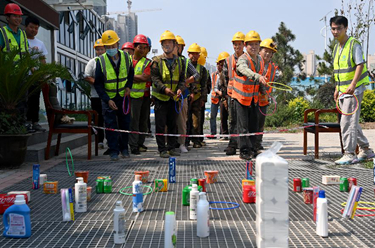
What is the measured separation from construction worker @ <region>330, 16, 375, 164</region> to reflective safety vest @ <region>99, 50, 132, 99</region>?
3.67 meters

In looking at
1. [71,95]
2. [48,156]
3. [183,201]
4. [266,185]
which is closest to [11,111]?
[48,156]

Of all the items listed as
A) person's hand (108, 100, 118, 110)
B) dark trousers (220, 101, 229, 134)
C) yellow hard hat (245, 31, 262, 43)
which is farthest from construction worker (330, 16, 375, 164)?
dark trousers (220, 101, 229, 134)

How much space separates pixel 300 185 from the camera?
16.6ft

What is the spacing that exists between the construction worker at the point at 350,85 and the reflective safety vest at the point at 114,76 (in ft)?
12.0

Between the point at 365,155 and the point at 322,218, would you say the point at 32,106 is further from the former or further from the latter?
the point at 322,218

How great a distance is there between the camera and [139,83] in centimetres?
878

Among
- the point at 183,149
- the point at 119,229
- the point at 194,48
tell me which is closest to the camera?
the point at 119,229

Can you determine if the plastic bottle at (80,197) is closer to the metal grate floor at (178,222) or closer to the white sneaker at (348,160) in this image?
the metal grate floor at (178,222)

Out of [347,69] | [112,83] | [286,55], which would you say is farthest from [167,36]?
[286,55]

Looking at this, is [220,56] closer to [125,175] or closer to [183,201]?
[125,175]

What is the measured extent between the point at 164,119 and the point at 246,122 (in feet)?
5.28

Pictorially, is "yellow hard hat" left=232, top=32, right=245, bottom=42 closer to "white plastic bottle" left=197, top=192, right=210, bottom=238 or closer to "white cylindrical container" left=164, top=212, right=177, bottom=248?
"white plastic bottle" left=197, top=192, right=210, bottom=238

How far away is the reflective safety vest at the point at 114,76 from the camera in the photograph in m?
7.85

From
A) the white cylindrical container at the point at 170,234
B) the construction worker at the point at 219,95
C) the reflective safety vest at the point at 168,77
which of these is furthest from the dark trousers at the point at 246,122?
the white cylindrical container at the point at 170,234
